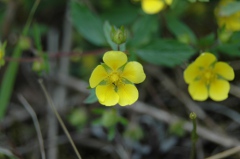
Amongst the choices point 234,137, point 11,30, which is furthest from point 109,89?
point 11,30

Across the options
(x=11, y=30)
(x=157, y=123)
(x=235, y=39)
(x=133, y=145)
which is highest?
(x=11, y=30)

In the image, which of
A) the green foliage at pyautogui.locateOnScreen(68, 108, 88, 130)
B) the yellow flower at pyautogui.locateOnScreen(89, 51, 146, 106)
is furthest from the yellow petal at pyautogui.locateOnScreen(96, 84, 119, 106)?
the green foliage at pyautogui.locateOnScreen(68, 108, 88, 130)

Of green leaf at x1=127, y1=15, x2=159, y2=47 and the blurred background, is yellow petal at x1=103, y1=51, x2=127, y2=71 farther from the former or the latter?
green leaf at x1=127, y1=15, x2=159, y2=47

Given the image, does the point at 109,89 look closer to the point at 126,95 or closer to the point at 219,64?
the point at 126,95

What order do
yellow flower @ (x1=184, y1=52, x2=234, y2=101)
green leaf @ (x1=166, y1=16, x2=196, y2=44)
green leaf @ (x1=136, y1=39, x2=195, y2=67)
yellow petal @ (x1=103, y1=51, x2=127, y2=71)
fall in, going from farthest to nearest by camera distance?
green leaf @ (x1=166, y1=16, x2=196, y2=44) < green leaf @ (x1=136, y1=39, x2=195, y2=67) < yellow flower @ (x1=184, y1=52, x2=234, y2=101) < yellow petal @ (x1=103, y1=51, x2=127, y2=71)

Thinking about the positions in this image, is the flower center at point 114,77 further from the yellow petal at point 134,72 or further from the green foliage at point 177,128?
the green foliage at point 177,128

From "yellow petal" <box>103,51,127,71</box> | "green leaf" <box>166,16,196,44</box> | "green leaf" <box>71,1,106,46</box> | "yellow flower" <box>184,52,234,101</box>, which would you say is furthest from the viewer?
"green leaf" <box>71,1,106,46</box>

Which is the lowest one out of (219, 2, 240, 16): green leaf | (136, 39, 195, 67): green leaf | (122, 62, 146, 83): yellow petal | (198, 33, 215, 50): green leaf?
(122, 62, 146, 83): yellow petal
